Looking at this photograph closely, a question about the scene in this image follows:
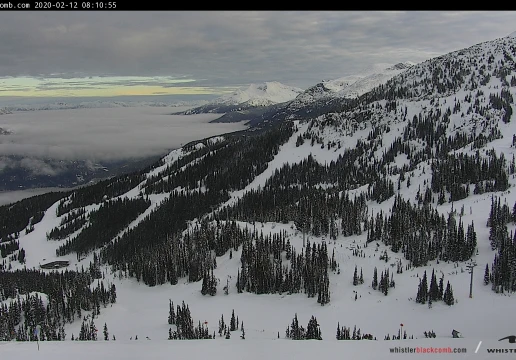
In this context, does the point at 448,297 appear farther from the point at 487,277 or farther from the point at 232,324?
the point at 232,324

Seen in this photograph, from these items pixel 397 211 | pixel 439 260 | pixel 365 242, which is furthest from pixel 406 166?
pixel 439 260

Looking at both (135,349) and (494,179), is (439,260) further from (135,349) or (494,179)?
(135,349)

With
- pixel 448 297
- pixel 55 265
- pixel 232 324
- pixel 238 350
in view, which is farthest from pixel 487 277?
pixel 55 265

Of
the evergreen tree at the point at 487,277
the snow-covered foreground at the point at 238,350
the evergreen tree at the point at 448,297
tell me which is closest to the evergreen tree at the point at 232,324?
the evergreen tree at the point at 448,297

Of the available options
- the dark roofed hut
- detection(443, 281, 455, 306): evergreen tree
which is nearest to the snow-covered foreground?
detection(443, 281, 455, 306): evergreen tree

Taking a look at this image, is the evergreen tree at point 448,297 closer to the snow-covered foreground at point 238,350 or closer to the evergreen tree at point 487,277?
the evergreen tree at point 487,277

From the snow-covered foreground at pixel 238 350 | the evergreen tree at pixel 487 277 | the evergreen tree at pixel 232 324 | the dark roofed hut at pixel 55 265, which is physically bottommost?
the dark roofed hut at pixel 55 265

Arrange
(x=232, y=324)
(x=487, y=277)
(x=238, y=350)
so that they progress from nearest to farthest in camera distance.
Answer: (x=238, y=350), (x=487, y=277), (x=232, y=324)

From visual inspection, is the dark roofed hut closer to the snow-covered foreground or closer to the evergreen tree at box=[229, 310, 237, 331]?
the evergreen tree at box=[229, 310, 237, 331]
